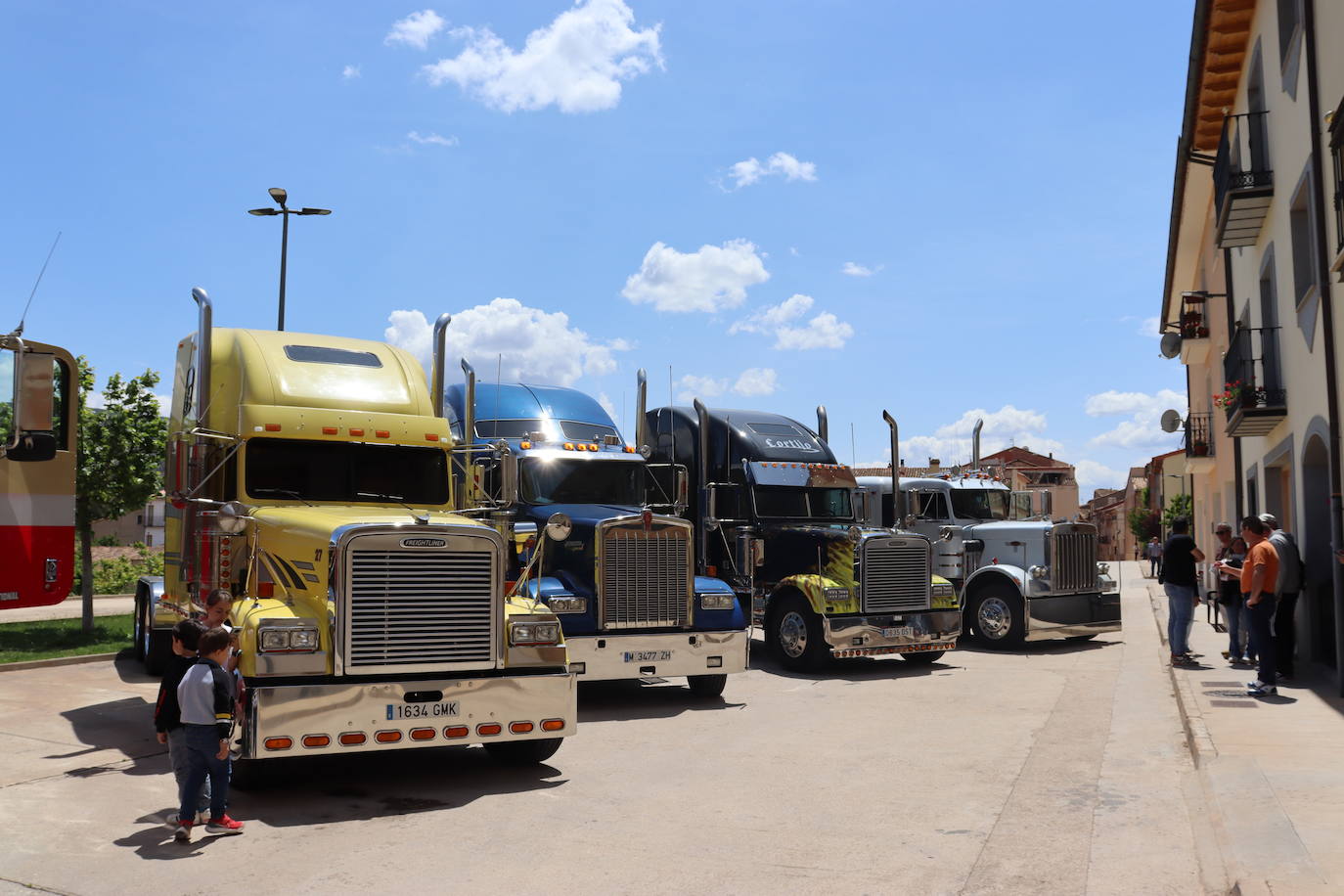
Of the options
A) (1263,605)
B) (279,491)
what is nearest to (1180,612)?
(1263,605)

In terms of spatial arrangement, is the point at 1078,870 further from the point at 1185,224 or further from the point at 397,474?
the point at 1185,224

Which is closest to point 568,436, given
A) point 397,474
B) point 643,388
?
point 643,388

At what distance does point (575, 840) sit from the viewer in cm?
685

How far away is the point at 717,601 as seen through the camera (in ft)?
41.1

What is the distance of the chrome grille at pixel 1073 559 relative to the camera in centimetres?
Answer: 1814

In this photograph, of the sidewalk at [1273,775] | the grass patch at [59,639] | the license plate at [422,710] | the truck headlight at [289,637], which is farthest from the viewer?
the grass patch at [59,639]

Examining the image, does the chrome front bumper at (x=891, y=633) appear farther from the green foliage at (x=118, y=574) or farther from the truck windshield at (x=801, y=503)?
the green foliage at (x=118, y=574)

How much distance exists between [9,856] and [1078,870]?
19.0ft

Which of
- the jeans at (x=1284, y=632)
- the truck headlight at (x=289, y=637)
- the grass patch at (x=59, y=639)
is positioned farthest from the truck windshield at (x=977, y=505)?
the truck headlight at (x=289, y=637)

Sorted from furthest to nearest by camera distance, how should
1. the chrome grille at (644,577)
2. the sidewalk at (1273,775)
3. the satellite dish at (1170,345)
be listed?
the satellite dish at (1170,345) < the chrome grille at (644,577) < the sidewalk at (1273,775)

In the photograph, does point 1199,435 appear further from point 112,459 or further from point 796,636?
point 112,459

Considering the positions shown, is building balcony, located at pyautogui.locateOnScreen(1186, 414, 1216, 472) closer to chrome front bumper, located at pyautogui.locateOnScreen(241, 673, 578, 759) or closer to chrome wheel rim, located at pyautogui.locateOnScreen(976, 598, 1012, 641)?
chrome wheel rim, located at pyautogui.locateOnScreen(976, 598, 1012, 641)

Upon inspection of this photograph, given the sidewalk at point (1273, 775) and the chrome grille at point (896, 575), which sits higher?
the chrome grille at point (896, 575)

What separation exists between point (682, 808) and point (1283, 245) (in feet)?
39.1
